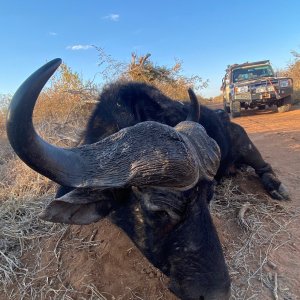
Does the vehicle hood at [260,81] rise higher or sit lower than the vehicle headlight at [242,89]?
higher

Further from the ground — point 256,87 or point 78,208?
point 78,208

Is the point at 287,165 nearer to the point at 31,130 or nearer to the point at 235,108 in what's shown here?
the point at 31,130

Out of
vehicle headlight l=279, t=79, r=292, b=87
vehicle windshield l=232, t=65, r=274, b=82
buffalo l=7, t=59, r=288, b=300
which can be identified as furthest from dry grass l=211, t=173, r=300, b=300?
vehicle windshield l=232, t=65, r=274, b=82

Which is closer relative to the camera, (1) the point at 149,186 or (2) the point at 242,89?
(1) the point at 149,186

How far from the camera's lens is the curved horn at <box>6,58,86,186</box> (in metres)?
1.69

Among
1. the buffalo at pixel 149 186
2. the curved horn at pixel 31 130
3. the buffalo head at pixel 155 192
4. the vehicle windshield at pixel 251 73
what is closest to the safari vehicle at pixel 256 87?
the vehicle windshield at pixel 251 73

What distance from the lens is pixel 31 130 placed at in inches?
70.2

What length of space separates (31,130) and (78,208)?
0.85 metres

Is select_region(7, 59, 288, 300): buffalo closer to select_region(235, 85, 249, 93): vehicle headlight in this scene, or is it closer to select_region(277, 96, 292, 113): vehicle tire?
select_region(235, 85, 249, 93): vehicle headlight

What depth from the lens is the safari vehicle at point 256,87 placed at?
51.6ft

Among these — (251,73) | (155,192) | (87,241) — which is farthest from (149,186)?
(251,73)

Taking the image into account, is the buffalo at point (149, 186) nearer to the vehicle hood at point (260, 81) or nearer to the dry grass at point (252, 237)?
the dry grass at point (252, 237)

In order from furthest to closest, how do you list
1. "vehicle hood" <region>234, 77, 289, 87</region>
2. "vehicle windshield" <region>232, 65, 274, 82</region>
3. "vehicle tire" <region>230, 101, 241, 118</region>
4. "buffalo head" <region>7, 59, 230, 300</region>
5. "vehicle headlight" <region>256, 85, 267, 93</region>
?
"vehicle windshield" <region>232, 65, 274, 82</region> < "vehicle tire" <region>230, 101, 241, 118</region> < "vehicle hood" <region>234, 77, 289, 87</region> < "vehicle headlight" <region>256, 85, 267, 93</region> < "buffalo head" <region>7, 59, 230, 300</region>

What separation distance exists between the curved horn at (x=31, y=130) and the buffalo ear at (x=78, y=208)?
23cm
